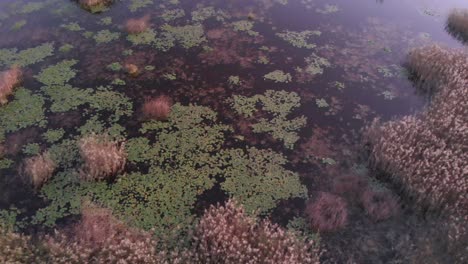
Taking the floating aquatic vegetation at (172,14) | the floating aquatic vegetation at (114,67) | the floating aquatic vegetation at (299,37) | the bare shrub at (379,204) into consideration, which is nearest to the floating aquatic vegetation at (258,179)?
the bare shrub at (379,204)

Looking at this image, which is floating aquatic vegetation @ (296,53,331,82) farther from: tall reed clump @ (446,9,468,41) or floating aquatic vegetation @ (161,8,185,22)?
tall reed clump @ (446,9,468,41)

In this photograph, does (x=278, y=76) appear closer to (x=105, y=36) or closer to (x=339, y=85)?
(x=339, y=85)

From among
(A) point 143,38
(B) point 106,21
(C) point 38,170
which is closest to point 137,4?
(B) point 106,21

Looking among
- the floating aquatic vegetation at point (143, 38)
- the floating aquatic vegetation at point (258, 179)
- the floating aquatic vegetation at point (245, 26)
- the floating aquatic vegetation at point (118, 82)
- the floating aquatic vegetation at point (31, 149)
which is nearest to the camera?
the floating aquatic vegetation at point (258, 179)

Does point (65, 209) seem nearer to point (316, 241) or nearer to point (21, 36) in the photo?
point (316, 241)

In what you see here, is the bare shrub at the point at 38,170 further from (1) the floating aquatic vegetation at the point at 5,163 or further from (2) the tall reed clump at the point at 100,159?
(2) the tall reed clump at the point at 100,159

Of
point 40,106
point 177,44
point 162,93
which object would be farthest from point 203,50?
point 40,106
